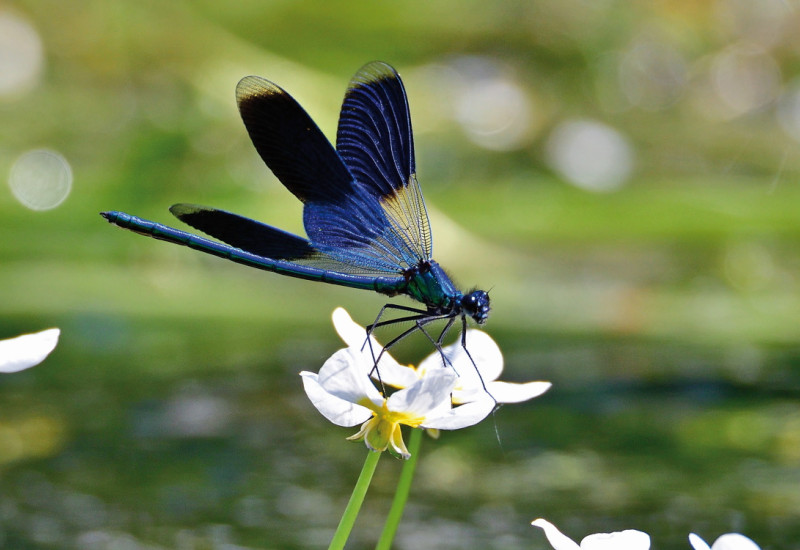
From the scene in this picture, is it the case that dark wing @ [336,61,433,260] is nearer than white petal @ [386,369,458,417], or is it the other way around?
white petal @ [386,369,458,417]

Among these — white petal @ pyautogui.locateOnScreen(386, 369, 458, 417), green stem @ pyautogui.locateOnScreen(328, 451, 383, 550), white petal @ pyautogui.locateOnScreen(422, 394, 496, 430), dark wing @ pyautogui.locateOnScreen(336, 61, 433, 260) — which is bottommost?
green stem @ pyautogui.locateOnScreen(328, 451, 383, 550)

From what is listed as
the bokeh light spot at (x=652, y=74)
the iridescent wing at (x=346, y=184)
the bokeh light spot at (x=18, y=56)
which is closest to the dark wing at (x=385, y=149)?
the iridescent wing at (x=346, y=184)

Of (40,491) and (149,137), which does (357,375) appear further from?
(149,137)

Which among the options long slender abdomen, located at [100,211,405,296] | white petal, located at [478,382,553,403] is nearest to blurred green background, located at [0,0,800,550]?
long slender abdomen, located at [100,211,405,296]

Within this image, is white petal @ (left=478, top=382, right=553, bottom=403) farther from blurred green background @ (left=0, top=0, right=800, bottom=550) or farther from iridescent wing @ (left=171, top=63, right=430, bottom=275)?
blurred green background @ (left=0, top=0, right=800, bottom=550)

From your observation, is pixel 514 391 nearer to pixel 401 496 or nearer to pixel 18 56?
pixel 401 496

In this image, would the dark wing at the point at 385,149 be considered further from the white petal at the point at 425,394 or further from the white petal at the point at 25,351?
the white petal at the point at 25,351

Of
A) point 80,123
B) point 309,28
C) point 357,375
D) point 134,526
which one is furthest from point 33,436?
point 309,28
